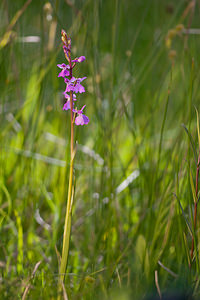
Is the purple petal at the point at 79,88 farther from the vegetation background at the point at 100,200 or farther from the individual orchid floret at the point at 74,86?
the vegetation background at the point at 100,200

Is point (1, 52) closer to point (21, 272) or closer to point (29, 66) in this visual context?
point (29, 66)

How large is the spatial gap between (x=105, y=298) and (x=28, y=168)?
1.86 ft

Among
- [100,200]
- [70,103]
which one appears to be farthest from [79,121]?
[100,200]

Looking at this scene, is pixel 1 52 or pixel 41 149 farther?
pixel 41 149

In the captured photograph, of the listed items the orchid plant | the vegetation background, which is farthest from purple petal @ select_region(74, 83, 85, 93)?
the vegetation background

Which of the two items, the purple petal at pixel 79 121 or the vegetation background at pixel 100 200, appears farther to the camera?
the vegetation background at pixel 100 200

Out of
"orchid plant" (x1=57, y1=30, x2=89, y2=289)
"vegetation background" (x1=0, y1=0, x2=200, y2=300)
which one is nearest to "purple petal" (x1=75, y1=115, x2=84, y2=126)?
"orchid plant" (x1=57, y1=30, x2=89, y2=289)

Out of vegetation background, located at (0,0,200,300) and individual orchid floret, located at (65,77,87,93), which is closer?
individual orchid floret, located at (65,77,87,93)

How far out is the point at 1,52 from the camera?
1148 millimetres

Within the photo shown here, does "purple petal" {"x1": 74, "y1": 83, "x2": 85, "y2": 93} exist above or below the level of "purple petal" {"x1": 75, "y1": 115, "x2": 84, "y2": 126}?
above

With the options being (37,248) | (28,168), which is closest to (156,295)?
(37,248)

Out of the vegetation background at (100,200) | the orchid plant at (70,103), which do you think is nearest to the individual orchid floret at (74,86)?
the orchid plant at (70,103)

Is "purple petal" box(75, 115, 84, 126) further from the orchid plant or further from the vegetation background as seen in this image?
the vegetation background

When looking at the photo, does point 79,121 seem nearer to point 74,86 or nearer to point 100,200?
point 74,86
